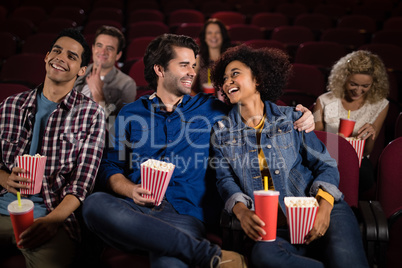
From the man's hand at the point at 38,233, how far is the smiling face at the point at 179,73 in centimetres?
71

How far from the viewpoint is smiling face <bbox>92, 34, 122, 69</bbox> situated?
2406 mm

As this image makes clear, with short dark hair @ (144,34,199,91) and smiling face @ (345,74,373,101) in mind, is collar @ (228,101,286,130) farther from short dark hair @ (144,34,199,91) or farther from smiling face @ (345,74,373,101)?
smiling face @ (345,74,373,101)

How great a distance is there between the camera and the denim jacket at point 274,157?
1443mm

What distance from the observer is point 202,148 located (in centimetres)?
154

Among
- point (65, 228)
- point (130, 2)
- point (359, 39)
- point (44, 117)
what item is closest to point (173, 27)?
point (130, 2)

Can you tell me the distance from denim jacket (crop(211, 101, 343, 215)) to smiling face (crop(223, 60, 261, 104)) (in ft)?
0.21

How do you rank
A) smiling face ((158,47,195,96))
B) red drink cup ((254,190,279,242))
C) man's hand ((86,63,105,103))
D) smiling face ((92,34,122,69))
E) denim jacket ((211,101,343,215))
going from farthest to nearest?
smiling face ((92,34,122,69)) < man's hand ((86,63,105,103)) < smiling face ((158,47,195,96)) < denim jacket ((211,101,343,215)) < red drink cup ((254,190,279,242))

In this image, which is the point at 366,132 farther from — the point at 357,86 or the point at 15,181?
the point at 15,181

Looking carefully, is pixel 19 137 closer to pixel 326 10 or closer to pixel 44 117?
pixel 44 117

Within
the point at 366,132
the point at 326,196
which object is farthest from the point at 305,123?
the point at 366,132

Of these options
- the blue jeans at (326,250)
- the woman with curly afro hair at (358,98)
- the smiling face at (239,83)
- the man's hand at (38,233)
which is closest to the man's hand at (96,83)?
the smiling face at (239,83)

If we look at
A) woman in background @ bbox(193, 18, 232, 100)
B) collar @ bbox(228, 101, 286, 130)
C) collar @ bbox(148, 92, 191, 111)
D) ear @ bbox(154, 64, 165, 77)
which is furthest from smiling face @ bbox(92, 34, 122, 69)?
collar @ bbox(228, 101, 286, 130)

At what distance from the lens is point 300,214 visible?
1217mm

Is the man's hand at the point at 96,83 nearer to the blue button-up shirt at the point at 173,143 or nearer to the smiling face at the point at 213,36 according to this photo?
the blue button-up shirt at the point at 173,143
